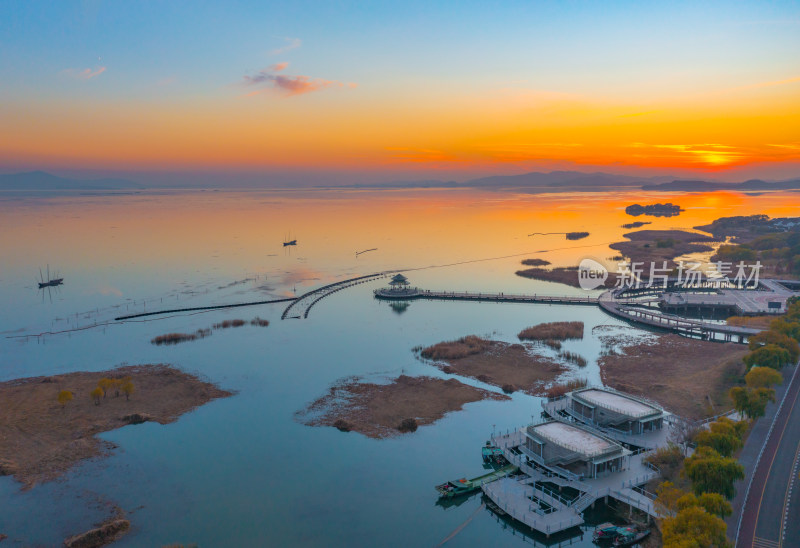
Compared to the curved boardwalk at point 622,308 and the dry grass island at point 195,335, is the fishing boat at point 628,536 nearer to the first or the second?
the curved boardwalk at point 622,308

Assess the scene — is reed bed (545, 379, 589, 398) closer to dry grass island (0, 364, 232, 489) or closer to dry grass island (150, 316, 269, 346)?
dry grass island (0, 364, 232, 489)

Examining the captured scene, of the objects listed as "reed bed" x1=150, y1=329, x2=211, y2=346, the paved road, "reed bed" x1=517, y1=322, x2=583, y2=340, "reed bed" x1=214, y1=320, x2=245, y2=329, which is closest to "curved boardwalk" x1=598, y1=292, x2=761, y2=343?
"reed bed" x1=517, y1=322, x2=583, y2=340

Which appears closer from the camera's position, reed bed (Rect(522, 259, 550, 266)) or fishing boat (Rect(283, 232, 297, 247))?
reed bed (Rect(522, 259, 550, 266))

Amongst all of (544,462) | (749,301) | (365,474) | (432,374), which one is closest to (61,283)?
(432,374)

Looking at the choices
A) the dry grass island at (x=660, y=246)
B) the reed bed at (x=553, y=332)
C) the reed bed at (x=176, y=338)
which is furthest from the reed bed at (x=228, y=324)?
the dry grass island at (x=660, y=246)

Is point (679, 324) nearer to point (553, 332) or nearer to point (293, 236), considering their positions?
point (553, 332)
